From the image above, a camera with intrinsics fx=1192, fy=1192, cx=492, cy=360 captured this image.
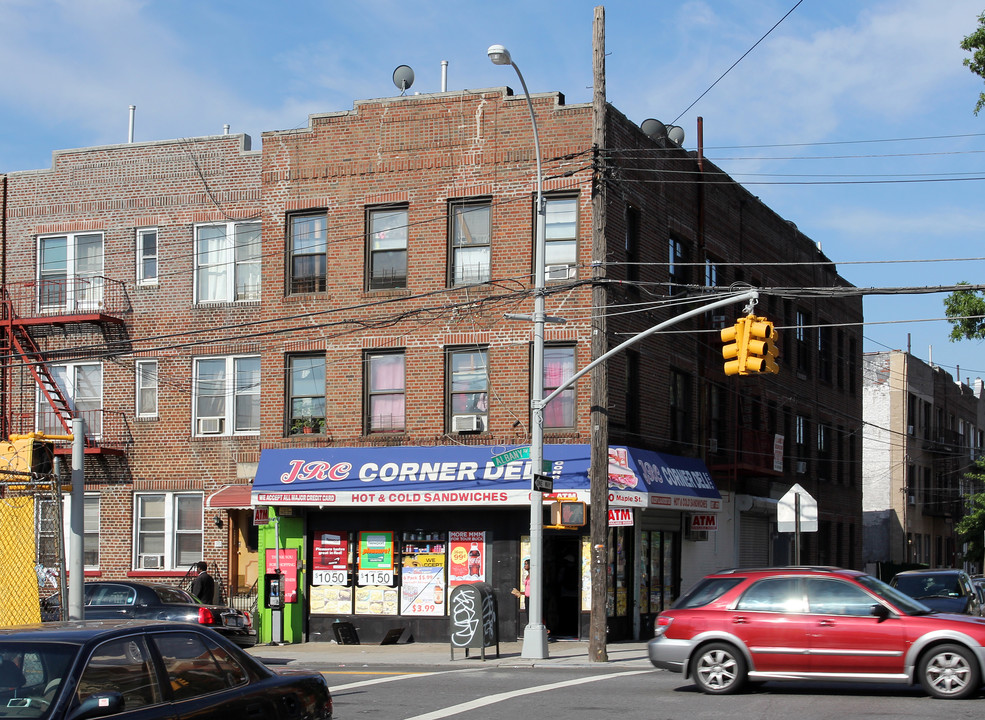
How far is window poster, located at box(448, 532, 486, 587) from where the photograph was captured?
2458cm

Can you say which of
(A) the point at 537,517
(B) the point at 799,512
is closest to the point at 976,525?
(B) the point at 799,512

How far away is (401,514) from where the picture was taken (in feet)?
82.8

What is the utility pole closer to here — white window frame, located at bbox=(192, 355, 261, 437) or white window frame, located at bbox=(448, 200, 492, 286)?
white window frame, located at bbox=(448, 200, 492, 286)

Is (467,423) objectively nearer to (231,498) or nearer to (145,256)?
(231,498)

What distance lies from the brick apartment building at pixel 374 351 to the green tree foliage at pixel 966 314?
510 cm

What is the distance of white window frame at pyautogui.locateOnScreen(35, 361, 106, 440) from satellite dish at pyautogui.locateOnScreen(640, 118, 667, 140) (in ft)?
46.1

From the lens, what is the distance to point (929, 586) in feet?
73.4

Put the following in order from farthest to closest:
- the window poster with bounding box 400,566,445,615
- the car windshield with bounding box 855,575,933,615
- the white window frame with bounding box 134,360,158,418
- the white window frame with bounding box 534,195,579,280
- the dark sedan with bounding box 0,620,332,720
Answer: the white window frame with bounding box 134,360,158,418, the window poster with bounding box 400,566,445,615, the white window frame with bounding box 534,195,579,280, the car windshield with bounding box 855,575,933,615, the dark sedan with bounding box 0,620,332,720

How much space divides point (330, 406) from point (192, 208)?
5.95m

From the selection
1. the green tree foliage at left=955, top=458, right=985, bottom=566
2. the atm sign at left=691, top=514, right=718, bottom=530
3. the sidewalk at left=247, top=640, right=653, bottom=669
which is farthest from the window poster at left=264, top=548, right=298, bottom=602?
the green tree foliage at left=955, top=458, right=985, bottom=566

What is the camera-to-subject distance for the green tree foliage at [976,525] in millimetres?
43844

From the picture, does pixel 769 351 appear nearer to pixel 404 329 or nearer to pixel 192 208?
pixel 404 329

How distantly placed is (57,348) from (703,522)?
15717mm

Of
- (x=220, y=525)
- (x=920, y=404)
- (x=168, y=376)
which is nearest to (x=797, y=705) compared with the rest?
(x=220, y=525)
